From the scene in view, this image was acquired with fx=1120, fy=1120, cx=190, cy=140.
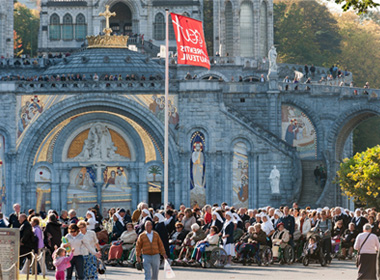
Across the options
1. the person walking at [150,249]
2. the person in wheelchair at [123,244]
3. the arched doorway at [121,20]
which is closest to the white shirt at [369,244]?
the person walking at [150,249]

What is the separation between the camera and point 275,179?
67562 mm

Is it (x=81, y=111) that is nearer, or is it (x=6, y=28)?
(x=81, y=111)

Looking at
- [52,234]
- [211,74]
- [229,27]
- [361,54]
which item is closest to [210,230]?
[52,234]

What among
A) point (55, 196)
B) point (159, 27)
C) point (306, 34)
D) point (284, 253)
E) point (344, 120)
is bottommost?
point (284, 253)

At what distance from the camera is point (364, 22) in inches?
5128

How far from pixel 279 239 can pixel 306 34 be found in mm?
68526

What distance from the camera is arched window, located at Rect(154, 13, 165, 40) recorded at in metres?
94.5

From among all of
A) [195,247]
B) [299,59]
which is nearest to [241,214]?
[195,247]

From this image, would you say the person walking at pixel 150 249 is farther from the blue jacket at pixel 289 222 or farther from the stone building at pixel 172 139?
the stone building at pixel 172 139

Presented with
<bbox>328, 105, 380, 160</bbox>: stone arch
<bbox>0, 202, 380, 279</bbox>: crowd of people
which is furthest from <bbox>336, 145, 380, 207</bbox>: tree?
<bbox>0, 202, 380, 279</bbox>: crowd of people

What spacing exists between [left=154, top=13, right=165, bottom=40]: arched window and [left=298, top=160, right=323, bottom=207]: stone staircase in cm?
2766

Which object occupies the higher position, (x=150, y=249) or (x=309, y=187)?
(x=309, y=187)

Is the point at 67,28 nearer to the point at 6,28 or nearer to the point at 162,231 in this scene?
the point at 6,28

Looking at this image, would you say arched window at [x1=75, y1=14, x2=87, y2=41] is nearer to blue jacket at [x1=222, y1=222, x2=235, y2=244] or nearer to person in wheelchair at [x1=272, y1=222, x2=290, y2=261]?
person in wheelchair at [x1=272, y1=222, x2=290, y2=261]
